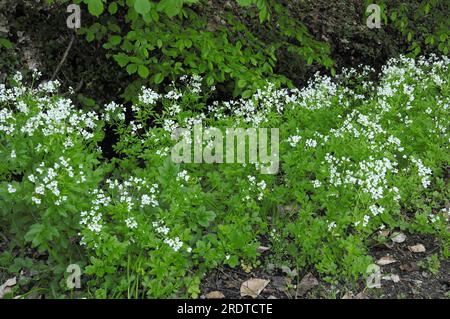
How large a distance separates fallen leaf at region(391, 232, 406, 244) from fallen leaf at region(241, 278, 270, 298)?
1.12m

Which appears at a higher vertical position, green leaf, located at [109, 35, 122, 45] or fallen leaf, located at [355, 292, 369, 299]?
green leaf, located at [109, 35, 122, 45]

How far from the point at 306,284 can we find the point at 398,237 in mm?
973

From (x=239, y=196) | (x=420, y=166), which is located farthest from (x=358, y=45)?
(x=239, y=196)

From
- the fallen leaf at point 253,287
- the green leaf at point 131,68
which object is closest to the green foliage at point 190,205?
the fallen leaf at point 253,287

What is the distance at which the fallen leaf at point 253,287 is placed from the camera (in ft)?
11.0

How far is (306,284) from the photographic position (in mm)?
3434

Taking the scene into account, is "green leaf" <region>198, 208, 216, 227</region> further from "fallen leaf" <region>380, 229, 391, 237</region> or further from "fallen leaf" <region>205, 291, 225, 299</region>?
"fallen leaf" <region>380, 229, 391, 237</region>

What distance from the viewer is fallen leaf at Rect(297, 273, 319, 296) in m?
3.39

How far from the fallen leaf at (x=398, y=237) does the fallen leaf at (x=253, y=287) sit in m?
1.12

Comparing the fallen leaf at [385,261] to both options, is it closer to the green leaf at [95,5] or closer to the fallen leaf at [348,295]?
the fallen leaf at [348,295]

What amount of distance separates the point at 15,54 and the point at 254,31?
2.72 m

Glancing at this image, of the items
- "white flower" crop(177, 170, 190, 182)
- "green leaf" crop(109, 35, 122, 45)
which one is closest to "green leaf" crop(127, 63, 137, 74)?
"green leaf" crop(109, 35, 122, 45)

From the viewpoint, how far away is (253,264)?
11.5ft
